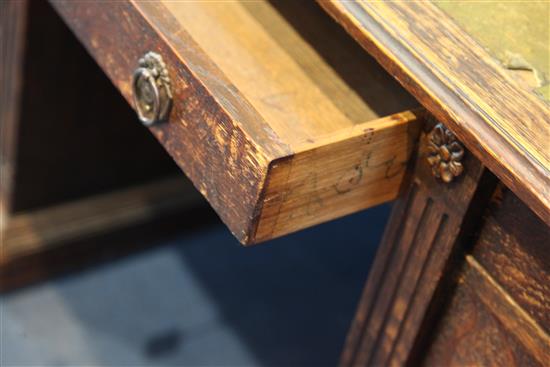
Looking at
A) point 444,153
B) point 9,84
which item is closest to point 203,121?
point 444,153

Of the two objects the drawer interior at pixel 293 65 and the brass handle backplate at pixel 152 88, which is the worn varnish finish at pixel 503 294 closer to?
the drawer interior at pixel 293 65

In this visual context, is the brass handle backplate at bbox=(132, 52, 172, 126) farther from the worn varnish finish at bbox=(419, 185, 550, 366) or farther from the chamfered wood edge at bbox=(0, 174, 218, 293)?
the chamfered wood edge at bbox=(0, 174, 218, 293)

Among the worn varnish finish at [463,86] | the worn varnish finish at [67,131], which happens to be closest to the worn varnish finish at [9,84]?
the worn varnish finish at [67,131]

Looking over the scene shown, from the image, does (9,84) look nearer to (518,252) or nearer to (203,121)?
(203,121)

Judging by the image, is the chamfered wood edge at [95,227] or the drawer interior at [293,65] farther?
the chamfered wood edge at [95,227]

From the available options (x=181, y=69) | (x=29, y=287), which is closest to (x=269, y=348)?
(x=29, y=287)

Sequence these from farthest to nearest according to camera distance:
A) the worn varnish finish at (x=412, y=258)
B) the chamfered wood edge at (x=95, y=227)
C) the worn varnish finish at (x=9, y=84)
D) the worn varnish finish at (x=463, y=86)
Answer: the chamfered wood edge at (x=95, y=227), the worn varnish finish at (x=9, y=84), the worn varnish finish at (x=412, y=258), the worn varnish finish at (x=463, y=86)

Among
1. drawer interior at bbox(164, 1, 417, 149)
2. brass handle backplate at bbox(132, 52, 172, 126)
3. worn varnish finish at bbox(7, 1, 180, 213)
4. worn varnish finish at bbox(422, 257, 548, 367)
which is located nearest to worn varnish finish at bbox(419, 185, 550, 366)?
worn varnish finish at bbox(422, 257, 548, 367)
